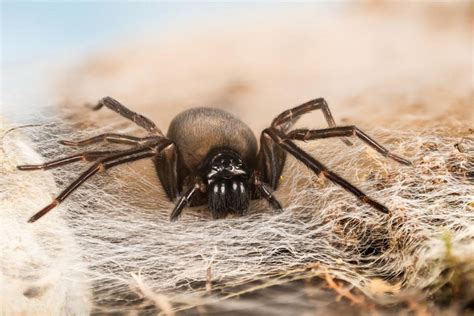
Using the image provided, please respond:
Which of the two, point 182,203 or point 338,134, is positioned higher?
point 338,134

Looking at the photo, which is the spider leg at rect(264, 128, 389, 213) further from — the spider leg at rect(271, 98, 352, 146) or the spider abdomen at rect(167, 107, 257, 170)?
the spider abdomen at rect(167, 107, 257, 170)

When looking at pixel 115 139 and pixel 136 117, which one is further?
pixel 136 117

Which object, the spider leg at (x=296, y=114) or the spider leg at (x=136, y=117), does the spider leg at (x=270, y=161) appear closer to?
the spider leg at (x=296, y=114)

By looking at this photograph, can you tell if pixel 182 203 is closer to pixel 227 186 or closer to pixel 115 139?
pixel 227 186

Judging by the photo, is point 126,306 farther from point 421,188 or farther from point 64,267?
point 421,188

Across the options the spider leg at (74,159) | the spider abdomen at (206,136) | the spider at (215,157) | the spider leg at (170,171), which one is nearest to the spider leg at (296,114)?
the spider at (215,157)

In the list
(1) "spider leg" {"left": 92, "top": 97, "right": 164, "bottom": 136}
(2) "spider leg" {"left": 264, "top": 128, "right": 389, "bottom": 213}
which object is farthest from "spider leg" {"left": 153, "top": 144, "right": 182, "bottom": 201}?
(2) "spider leg" {"left": 264, "top": 128, "right": 389, "bottom": 213}

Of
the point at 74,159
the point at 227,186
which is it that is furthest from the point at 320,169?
the point at 74,159
